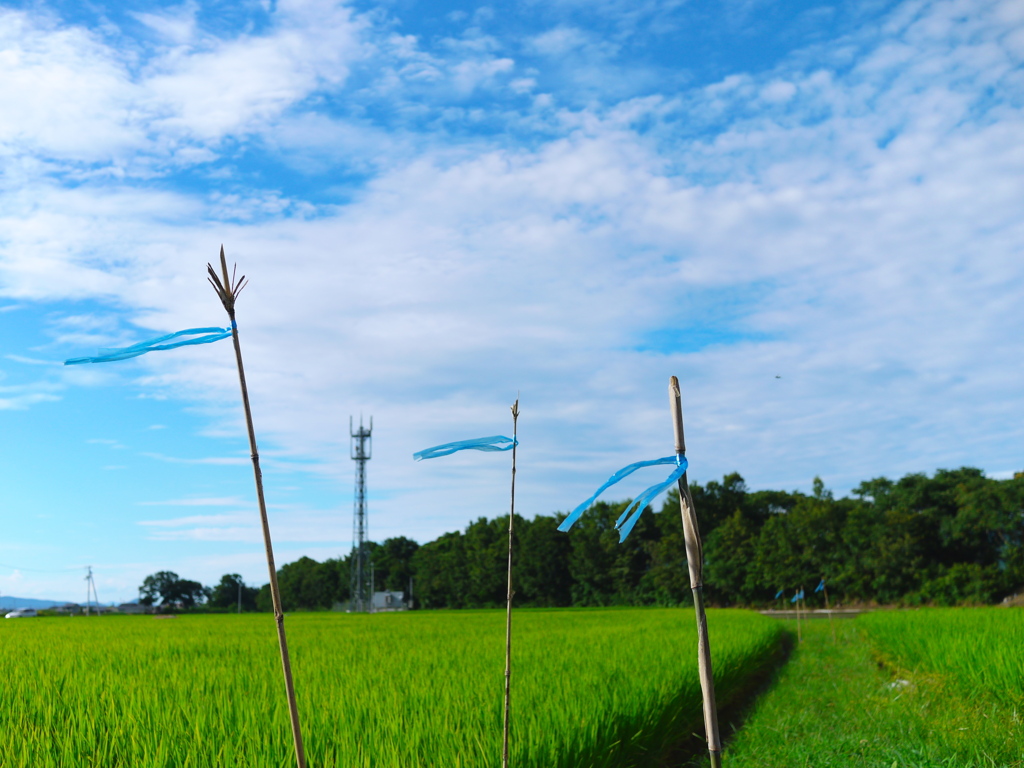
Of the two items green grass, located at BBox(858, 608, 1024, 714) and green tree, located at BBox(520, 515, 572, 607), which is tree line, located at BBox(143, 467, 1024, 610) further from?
green grass, located at BBox(858, 608, 1024, 714)

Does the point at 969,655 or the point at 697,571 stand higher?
the point at 697,571

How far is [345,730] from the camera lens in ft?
12.4

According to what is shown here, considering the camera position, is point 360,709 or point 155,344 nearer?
point 155,344

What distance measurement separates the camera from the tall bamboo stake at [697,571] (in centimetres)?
174

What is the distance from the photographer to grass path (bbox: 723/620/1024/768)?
16.2ft

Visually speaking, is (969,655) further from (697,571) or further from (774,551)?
(774,551)

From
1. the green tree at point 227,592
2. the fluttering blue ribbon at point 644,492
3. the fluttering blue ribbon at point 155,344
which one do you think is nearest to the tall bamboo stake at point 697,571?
the fluttering blue ribbon at point 644,492

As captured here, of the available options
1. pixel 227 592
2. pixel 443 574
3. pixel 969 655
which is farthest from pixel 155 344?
pixel 227 592

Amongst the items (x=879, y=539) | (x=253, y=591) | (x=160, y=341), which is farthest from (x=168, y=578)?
(x=160, y=341)

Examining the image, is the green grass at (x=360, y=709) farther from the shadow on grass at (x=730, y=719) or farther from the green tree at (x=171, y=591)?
the green tree at (x=171, y=591)

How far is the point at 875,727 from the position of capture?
6516 millimetres

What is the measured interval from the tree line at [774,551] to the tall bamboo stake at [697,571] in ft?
89.1

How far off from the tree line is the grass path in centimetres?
1918

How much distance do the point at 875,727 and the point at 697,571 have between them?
20.3 feet
